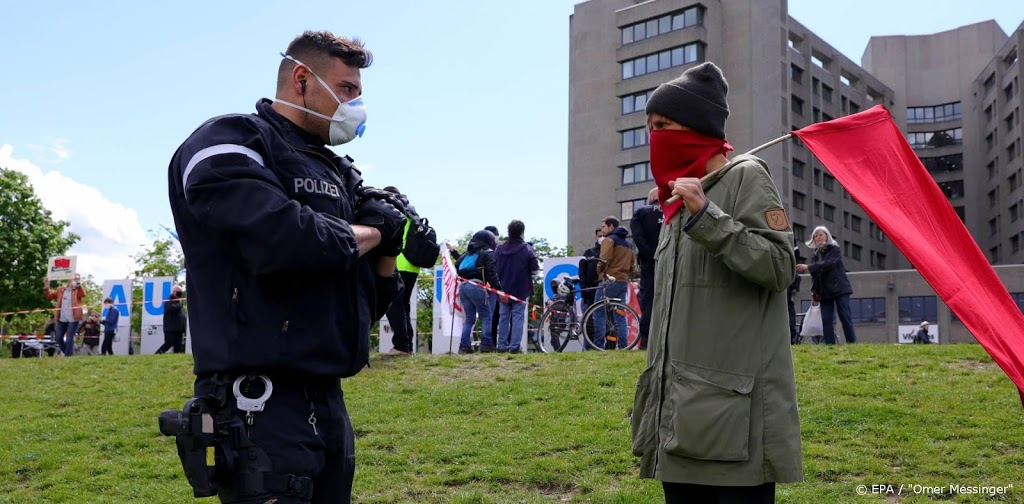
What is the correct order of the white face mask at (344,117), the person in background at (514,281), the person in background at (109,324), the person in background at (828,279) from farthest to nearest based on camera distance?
Answer: the person in background at (109,324), the person in background at (514,281), the person in background at (828,279), the white face mask at (344,117)

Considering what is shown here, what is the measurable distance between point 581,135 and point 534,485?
266ft

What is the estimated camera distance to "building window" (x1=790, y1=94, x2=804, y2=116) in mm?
84250

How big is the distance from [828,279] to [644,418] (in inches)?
458

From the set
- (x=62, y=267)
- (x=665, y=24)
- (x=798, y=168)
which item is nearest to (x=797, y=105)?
(x=798, y=168)

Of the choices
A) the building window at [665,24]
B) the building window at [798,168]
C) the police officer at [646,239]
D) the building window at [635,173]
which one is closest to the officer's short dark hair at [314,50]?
the police officer at [646,239]

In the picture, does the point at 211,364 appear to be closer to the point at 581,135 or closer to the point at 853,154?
the point at 853,154

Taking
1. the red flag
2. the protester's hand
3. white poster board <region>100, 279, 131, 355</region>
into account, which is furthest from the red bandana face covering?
white poster board <region>100, 279, 131, 355</region>

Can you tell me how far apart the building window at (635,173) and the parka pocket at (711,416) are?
76.8m

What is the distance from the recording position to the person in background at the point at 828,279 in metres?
14.3

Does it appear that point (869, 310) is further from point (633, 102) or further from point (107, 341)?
point (107, 341)

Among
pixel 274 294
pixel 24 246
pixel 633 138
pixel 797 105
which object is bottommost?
pixel 274 294

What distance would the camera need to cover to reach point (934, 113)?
104938 millimetres

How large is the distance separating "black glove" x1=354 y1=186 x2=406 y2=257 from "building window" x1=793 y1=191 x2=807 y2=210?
81811mm

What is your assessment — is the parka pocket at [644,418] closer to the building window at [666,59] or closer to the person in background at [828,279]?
the person in background at [828,279]
